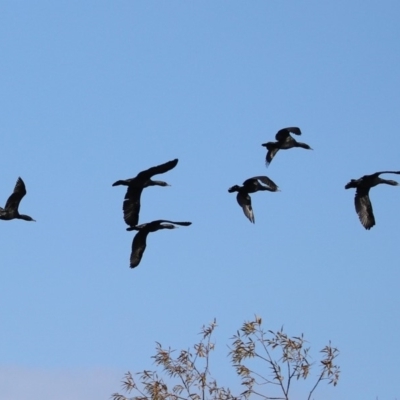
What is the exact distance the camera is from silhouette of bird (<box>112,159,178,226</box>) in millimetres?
27609

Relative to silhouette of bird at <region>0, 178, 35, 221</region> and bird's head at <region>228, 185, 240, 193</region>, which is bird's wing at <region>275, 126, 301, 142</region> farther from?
silhouette of bird at <region>0, 178, 35, 221</region>

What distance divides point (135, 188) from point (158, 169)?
2.92 ft

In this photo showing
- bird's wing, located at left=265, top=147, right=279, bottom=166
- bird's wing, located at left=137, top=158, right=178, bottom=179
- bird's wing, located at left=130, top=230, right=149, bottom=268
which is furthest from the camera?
bird's wing, located at left=265, top=147, right=279, bottom=166

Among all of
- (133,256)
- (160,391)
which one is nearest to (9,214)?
(133,256)

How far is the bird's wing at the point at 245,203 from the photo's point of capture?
29805 mm

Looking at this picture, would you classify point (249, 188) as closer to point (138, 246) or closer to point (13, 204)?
point (138, 246)

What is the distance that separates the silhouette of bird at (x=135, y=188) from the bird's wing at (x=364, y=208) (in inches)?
148

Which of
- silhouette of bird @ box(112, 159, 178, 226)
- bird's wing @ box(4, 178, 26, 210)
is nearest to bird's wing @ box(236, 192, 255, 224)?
silhouette of bird @ box(112, 159, 178, 226)

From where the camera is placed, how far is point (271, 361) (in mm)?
27516

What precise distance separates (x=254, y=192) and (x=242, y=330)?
12.5 ft

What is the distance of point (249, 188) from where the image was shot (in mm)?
30000

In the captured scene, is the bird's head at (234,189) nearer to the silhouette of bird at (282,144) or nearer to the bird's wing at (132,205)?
the silhouette of bird at (282,144)

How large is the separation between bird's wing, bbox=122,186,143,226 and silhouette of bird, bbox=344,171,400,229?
4.23m

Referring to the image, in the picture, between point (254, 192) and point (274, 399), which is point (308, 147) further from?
point (274, 399)
